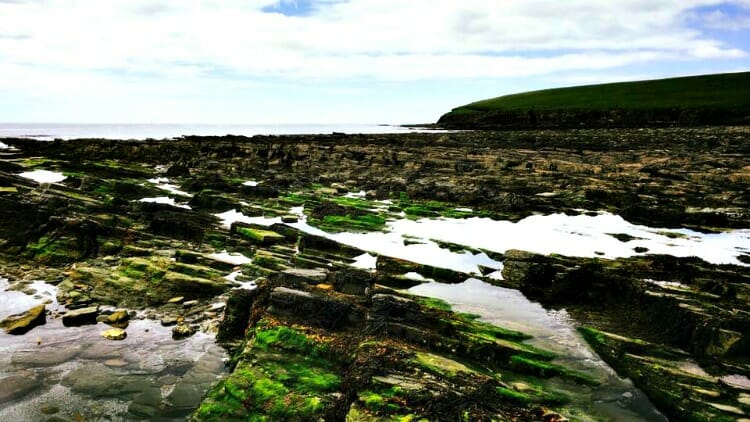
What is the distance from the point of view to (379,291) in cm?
1115

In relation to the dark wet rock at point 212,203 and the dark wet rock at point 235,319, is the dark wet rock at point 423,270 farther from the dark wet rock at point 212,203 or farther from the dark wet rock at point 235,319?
the dark wet rock at point 212,203

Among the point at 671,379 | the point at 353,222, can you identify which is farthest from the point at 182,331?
the point at 353,222

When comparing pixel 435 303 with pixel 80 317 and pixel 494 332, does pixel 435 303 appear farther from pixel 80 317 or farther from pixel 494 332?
pixel 80 317

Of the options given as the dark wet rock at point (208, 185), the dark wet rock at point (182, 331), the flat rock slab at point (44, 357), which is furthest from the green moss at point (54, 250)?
the dark wet rock at point (208, 185)

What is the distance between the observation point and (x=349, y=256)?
51.5 feet

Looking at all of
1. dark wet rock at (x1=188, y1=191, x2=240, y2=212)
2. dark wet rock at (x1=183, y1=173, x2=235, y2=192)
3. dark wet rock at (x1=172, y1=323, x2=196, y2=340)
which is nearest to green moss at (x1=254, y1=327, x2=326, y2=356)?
dark wet rock at (x1=172, y1=323, x2=196, y2=340)

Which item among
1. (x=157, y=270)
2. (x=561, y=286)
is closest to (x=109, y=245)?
(x=157, y=270)

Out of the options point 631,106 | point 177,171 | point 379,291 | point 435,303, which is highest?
point 631,106

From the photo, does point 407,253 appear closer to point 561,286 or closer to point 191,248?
point 561,286

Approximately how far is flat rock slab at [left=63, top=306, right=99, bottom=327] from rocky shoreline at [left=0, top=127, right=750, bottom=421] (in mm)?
42

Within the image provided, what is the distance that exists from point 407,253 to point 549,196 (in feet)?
40.1

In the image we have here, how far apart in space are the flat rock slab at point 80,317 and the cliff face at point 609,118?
9581 cm

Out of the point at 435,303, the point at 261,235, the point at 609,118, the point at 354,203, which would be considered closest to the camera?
the point at 435,303

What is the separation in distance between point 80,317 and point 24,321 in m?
1.14
